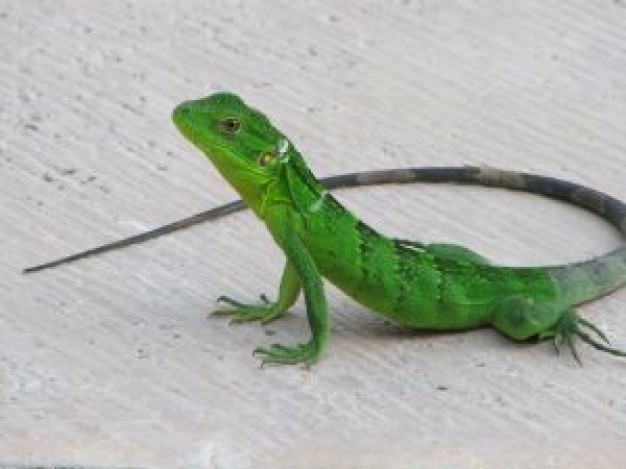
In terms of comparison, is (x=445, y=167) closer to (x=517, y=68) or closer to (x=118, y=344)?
(x=517, y=68)

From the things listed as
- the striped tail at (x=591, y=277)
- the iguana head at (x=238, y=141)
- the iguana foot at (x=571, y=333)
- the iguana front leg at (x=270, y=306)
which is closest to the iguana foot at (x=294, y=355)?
the iguana front leg at (x=270, y=306)

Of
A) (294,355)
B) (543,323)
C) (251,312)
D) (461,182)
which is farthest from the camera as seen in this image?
(461,182)

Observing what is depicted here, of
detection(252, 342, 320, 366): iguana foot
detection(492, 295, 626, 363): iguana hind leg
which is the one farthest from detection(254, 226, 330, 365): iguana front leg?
detection(492, 295, 626, 363): iguana hind leg

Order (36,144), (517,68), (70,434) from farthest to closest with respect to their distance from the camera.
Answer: (517,68) → (36,144) → (70,434)

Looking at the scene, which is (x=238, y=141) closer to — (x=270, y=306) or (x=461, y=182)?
(x=270, y=306)

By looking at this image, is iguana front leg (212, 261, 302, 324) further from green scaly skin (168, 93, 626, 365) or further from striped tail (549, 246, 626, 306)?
striped tail (549, 246, 626, 306)

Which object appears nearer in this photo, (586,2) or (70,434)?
(70,434)

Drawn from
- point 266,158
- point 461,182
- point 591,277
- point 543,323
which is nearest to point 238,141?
point 266,158

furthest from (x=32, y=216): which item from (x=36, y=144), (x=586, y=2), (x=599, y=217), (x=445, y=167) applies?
(x=586, y=2)

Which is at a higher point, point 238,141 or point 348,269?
point 238,141
